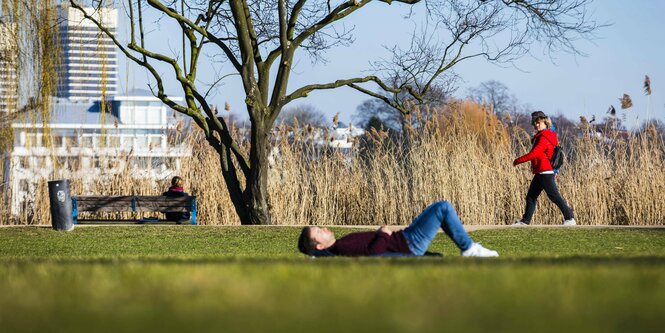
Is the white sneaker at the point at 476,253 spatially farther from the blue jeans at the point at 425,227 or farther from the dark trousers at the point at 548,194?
the dark trousers at the point at 548,194

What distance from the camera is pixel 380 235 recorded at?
8969 millimetres

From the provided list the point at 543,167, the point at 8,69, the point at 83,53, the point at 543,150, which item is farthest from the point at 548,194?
the point at 8,69

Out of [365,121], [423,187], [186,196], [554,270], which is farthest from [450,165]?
[365,121]

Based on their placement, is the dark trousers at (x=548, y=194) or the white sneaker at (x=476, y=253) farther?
the dark trousers at (x=548, y=194)

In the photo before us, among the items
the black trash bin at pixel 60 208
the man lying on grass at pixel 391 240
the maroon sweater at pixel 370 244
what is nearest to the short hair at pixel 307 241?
the man lying on grass at pixel 391 240

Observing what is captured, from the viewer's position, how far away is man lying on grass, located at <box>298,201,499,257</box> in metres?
8.99

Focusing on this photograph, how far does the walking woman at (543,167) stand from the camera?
16.4m

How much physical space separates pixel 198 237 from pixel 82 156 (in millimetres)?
5554

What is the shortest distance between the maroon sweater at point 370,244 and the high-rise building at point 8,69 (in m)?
13.7

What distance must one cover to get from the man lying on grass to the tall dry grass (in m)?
9.51

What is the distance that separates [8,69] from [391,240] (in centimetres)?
1432

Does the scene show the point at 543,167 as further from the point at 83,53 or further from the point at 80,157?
the point at 83,53

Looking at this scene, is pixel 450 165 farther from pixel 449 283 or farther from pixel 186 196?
pixel 449 283

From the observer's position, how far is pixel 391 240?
29.5 feet
